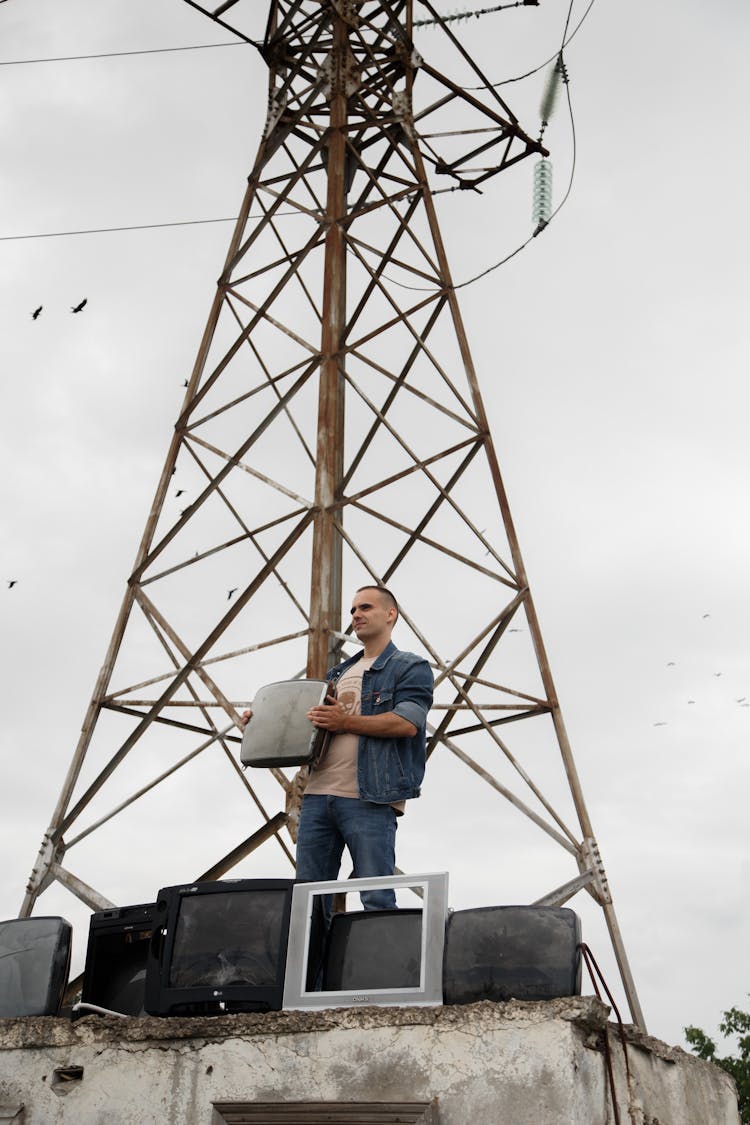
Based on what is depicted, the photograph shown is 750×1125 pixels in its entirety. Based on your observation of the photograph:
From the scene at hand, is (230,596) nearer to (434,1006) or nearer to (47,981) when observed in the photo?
(47,981)

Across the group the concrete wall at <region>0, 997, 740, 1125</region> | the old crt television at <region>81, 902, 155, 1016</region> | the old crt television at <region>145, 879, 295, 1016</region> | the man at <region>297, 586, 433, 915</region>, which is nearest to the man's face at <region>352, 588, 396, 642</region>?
the man at <region>297, 586, 433, 915</region>

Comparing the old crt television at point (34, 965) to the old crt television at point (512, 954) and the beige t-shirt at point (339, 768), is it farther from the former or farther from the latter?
the old crt television at point (512, 954)

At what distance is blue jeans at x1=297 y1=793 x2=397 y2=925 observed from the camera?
514cm

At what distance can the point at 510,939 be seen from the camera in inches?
163

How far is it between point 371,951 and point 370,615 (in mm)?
1685

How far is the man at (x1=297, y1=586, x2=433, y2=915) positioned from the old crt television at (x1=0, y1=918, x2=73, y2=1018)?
1.00 meters

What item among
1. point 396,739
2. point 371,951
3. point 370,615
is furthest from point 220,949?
point 370,615

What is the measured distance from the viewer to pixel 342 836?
5355 millimetres

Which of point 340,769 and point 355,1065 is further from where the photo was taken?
point 340,769

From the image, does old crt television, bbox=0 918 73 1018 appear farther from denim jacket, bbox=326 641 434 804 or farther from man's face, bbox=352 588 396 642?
man's face, bbox=352 588 396 642

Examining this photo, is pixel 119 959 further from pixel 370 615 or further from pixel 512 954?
pixel 370 615

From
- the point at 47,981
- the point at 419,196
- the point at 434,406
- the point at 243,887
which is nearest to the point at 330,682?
the point at 243,887

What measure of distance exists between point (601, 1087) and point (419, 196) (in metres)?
7.62

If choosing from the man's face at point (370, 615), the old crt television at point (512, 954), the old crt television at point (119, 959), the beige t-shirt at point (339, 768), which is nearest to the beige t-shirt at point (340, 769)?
the beige t-shirt at point (339, 768)
